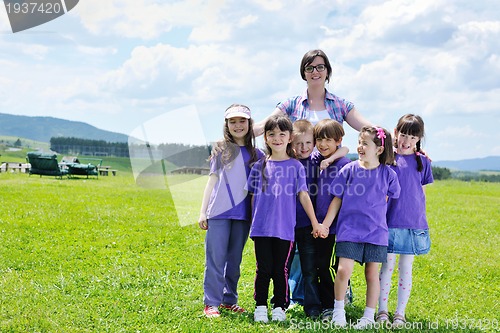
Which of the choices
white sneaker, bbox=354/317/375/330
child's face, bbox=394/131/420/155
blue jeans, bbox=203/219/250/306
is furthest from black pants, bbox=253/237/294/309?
child's face, bbox=394/131/420/155

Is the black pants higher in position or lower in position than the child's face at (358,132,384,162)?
lower

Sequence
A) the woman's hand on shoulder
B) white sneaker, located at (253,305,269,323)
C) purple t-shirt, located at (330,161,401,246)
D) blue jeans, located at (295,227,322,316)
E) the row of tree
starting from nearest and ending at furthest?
1. purple t-shirt, located at (330,161,401,246)
2. white sneaker, located at (253,305,269,323)
3. blue jeans, located at (295,227,322,316)
4. the woman's hand on shoulder
5. the row of tree

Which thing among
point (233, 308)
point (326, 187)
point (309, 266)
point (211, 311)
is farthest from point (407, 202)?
point (211, 311)

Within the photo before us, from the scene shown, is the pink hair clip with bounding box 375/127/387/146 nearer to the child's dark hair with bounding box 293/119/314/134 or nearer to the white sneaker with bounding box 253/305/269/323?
the child's dark hair with bounding box 293/119/314/134

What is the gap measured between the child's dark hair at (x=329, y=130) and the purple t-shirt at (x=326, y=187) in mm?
232

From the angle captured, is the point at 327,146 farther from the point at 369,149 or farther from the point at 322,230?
the point at 322,230

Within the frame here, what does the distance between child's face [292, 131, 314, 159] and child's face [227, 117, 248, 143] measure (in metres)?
0.48

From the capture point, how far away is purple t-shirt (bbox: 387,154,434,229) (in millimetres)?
5070

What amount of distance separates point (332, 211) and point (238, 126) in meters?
1.18

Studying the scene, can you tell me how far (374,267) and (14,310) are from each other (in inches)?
136

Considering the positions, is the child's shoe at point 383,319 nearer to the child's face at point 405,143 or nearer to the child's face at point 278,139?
the child's face at point 405,143

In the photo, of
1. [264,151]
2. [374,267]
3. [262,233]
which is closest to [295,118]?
[264,151]

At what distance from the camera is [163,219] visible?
1173 centimetres

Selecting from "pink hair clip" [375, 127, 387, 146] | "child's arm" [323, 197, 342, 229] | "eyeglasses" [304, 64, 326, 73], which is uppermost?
"eyeglasses" [304, 64, 326, 73]
